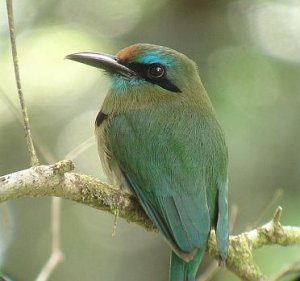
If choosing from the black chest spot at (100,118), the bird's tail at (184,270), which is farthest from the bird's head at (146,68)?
the bird's tail at (184,270)

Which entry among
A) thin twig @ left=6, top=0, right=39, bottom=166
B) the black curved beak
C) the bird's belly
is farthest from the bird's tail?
the black curved beak

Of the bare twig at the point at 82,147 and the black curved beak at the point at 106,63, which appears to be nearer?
the bare twig at the point at 82,147

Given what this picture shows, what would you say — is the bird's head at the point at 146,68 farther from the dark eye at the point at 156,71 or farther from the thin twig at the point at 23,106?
the thin twig at the point at 23,106

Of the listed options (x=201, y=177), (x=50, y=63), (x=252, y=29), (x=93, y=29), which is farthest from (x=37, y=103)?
(x=201, y=177)

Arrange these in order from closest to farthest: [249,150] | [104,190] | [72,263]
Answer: [104,190] → [249,150] → [72,263]

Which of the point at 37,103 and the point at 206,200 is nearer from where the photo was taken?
the point at 206,200

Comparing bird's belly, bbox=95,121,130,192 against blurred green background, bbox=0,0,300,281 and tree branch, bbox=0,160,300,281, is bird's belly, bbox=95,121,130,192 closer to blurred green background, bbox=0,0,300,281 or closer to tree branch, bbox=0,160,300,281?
tree branch, bbox=0,160,300,281

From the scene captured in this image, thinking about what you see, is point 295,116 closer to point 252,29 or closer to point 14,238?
point 252,29
